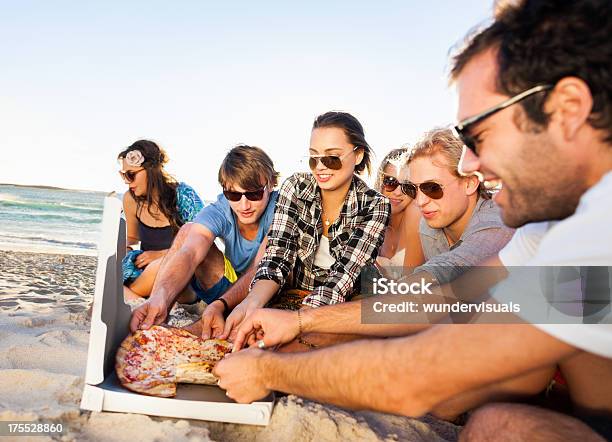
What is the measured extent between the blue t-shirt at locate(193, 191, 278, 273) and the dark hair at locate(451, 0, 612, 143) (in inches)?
94.0

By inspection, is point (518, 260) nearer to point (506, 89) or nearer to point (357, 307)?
point (506, 89)

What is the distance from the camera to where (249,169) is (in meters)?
3.49

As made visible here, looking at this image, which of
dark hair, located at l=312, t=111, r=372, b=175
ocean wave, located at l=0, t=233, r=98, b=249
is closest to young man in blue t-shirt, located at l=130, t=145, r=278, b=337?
dark hair, located at l=312, t=111, r=372, b=175

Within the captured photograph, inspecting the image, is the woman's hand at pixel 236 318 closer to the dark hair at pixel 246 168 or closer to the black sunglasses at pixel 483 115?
the dark hair at pixel 246 168

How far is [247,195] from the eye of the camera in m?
3.46

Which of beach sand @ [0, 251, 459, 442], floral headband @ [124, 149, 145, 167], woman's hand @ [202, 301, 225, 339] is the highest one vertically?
floral headband @ [124, 149, 145, 167]

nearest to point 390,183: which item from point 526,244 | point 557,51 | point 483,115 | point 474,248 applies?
point 474,248

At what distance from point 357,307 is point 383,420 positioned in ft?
1.70

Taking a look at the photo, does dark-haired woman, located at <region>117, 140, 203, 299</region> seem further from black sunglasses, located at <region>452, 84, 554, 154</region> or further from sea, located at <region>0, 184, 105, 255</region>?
black sunglasses, located at <region>452, 84, 554, 154</region>

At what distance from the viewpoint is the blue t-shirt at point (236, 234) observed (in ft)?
11.8

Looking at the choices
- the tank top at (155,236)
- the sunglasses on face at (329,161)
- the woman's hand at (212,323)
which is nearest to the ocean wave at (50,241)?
the tank top at (155,236)

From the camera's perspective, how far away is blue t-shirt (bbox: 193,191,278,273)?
360 centimetres

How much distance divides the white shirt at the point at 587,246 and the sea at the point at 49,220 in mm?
7100

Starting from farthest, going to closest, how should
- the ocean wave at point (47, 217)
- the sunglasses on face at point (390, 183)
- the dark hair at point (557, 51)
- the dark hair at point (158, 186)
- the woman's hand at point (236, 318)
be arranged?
1. the ocean wave at point (47, 217)
2. the dark hair at point (158, 186)
3. the sunglasses on face at point (390, 183)
4. the woman's hand at point (236, 318)
5. the dark hair at point (557, 51)
